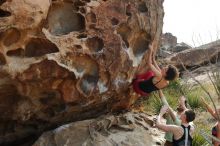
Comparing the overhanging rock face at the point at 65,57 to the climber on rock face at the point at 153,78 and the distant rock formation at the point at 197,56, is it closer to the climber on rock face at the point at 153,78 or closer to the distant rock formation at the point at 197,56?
the climber on rock face at the point at 153,78

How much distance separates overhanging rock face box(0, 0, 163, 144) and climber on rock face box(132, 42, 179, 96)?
151 millimetres

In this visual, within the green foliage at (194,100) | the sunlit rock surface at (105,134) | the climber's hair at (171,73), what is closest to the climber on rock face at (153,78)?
the climber's hair at (171,73)

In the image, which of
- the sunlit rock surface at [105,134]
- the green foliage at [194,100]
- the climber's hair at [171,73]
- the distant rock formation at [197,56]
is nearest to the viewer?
the sunlit rock surface at [105,134]

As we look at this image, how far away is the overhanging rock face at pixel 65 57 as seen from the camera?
19.2 feet

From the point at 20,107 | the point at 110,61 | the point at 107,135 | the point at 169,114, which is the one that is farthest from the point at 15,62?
the point at 169,114

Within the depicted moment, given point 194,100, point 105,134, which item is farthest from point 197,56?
point 105,134

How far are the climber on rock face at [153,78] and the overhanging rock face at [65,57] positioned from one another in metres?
0.15

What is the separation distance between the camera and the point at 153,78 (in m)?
7.11

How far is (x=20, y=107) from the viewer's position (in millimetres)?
6504

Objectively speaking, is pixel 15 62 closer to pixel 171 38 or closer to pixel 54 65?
pixel 54 65

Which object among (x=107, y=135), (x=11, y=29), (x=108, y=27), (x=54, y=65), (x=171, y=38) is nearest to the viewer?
(x=11, y=29)

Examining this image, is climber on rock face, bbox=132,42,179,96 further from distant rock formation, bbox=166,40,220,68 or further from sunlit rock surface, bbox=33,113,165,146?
distant rock formation, bbox=166,40,220,68

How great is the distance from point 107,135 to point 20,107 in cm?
144

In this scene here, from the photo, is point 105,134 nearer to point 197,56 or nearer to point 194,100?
point 194,100
